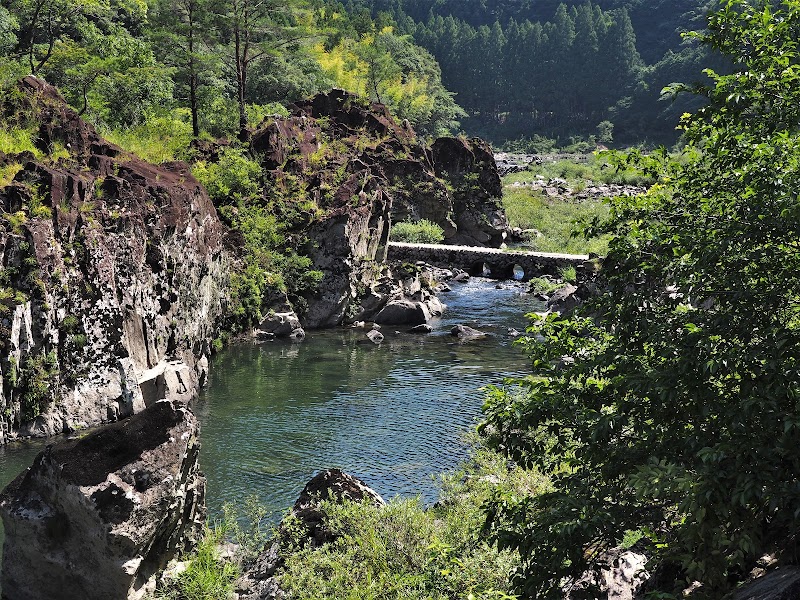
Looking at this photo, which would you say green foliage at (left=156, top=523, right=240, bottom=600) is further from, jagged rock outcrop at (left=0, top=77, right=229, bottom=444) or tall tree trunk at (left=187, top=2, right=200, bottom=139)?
tall tree trunk at (left=187, top=2, right=200, bottom=139)

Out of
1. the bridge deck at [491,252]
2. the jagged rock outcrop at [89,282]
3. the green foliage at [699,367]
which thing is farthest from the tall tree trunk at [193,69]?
the green foliage at [699,367]

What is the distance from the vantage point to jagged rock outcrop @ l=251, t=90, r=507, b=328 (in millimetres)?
47375

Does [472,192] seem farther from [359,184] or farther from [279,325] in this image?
[279,325]

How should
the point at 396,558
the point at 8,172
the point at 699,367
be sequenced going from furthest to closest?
the point at 8,172 < the point at 396,558 < the point at 699,367

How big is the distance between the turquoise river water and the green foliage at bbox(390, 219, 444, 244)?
20.0 metres

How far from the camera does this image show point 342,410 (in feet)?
104

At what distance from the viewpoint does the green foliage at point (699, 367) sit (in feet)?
28.4

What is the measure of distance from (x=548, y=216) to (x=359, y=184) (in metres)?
38.7

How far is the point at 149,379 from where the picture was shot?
30094 millimetres

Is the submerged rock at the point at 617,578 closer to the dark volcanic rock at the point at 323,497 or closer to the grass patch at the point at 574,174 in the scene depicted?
the dark volcanic rock at the point at 323,497

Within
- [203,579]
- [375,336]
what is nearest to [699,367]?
[203,579]

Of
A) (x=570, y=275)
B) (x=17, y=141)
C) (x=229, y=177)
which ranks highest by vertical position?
(x=17, y=141)

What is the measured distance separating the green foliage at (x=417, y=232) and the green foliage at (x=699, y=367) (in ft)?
182

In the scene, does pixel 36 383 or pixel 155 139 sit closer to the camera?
pixel 36 383
